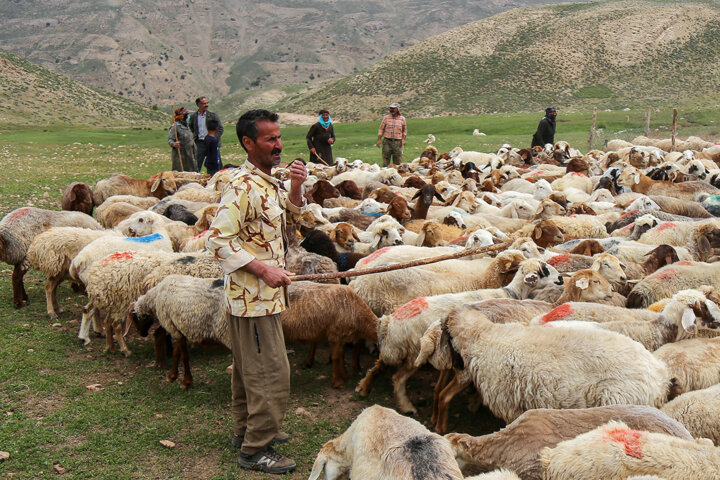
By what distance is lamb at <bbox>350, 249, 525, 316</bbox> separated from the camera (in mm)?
6508

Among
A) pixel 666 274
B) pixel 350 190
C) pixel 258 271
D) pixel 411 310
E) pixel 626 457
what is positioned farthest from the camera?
pixel 350 190

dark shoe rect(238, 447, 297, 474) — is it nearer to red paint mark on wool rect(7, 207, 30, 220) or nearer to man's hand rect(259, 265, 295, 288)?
man's hand rect(259, 265, 295, 288)

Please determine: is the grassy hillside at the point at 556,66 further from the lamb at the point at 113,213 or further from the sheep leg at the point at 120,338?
the sheep leg at the point at 120,338

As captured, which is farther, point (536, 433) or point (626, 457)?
point (536, 433)

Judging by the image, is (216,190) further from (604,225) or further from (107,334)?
(604,225)

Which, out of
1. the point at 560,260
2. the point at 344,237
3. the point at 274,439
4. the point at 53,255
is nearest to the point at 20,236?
the point at 53,255

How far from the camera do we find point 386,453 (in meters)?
3.41

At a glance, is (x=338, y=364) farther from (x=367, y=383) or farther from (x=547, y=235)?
(x=547, y=235)

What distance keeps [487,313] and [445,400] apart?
3.01ft

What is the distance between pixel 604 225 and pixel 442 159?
955cm

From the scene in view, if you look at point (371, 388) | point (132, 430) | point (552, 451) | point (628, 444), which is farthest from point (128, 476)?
point (628, 444)

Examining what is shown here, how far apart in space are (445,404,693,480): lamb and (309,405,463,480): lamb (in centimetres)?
25

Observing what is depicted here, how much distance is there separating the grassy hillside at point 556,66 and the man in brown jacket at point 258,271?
5643cm

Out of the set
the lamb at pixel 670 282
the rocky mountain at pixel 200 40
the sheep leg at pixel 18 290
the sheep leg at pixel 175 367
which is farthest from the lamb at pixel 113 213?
the rocky mountain at pixel 200 40
